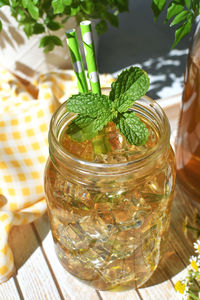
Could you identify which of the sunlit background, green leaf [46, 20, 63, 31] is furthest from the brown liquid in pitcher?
green leaf [46, 20, 63, 31]

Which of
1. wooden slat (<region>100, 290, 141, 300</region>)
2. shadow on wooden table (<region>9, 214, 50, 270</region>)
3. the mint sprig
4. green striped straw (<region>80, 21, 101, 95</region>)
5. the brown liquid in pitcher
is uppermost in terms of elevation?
green striped straw (<region>80, 21, 101, 95</region>)

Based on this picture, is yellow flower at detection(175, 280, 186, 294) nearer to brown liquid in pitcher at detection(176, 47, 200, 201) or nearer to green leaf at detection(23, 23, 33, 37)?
brown liquid in pitcher at detection(176, 47, 200, 201)

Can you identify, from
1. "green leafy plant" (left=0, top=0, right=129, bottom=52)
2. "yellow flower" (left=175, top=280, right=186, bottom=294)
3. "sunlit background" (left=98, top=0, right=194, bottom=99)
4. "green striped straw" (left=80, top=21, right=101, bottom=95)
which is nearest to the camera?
"green striped straw" (left=80, top=21, right=101, bottom=95)

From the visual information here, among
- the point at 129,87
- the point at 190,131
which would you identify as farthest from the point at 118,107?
the point at 190,131

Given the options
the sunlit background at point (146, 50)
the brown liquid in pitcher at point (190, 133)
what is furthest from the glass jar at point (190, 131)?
the sunlit background at point (146, 50)

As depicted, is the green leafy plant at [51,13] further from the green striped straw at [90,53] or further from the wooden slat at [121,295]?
the wooden slat at [121,295]

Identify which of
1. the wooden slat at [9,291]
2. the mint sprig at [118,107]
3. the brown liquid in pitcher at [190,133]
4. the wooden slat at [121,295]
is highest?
the mint sprig at [118,107]

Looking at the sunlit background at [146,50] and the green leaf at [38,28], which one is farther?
the sunlit background at [146,50]

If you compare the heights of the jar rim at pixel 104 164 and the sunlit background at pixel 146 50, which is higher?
the jar rim at pixel 104 164

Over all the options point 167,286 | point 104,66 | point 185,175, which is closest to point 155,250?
point 167,286

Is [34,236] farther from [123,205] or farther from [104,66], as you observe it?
[104,66]
